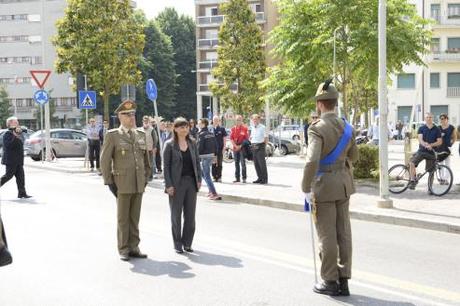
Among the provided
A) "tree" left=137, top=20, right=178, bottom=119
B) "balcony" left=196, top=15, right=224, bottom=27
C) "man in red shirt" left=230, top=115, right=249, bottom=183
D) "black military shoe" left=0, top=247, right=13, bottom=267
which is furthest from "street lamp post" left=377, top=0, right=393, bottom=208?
"balcony" left=196, top=15, right=224, bottom=27

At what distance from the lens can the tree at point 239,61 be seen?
1524 inches

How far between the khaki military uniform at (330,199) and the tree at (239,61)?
32.3 m

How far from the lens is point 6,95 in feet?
260

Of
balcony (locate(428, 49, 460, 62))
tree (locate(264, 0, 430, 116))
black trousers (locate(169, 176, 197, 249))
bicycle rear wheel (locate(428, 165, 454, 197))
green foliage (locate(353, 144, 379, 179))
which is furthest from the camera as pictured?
balcony (locate(428, 49, 460, 62))

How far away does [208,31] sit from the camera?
260 ft

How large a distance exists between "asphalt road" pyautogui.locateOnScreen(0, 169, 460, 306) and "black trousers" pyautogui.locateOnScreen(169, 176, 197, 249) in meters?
0.22

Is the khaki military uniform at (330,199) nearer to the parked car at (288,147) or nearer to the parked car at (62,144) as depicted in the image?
the parked car at (62,144)

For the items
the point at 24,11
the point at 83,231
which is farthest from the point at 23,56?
the point at 83,231

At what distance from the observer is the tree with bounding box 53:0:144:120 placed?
25.6 m

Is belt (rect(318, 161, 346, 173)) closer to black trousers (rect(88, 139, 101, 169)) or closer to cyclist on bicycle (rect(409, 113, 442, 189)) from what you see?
cyclist on bicycle (rect(409, 113, 442, 189))

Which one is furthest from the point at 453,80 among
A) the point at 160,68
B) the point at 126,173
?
the point at 126,173

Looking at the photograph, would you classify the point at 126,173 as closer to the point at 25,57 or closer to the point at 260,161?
the point at 260,161

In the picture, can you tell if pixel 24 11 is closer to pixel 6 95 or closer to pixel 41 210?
pixel 6 95

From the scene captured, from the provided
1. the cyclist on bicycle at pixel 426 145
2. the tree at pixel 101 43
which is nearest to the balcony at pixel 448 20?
the tree at pixel 101 43
